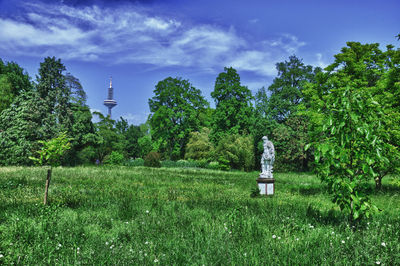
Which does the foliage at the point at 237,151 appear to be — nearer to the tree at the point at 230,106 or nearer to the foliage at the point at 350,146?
the tree at the point at 230,106

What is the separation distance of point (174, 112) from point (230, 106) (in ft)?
33.9

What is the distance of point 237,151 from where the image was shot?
1259 inches

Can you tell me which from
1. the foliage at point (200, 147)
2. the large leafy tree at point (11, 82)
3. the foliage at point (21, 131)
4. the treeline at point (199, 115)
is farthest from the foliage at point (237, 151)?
the large leafy tree at point (11, 82)

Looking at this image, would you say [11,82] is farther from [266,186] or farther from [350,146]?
[350,146]

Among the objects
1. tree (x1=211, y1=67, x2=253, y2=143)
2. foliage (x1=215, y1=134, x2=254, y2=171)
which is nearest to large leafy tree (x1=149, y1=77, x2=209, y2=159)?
tree (x1=211, y1=67, x2=253, y2=143)

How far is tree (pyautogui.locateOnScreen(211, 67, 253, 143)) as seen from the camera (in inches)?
1478

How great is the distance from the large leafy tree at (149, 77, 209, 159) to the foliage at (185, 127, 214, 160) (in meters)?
4.23

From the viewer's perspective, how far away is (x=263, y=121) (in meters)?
34.1

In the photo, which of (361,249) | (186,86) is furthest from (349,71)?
(186,86)

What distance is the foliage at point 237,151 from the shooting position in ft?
105

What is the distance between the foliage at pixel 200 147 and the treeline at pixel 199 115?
0.47 ft

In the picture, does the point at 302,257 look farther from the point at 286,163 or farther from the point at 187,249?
the point at 286,163

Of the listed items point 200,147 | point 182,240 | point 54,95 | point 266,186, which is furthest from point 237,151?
point 182,240

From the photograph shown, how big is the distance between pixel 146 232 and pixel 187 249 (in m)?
1.25
